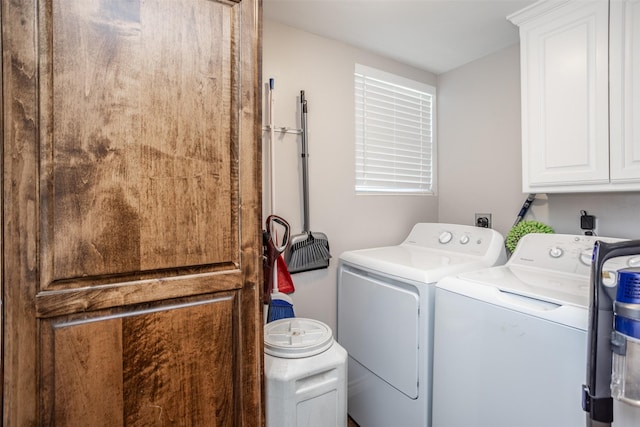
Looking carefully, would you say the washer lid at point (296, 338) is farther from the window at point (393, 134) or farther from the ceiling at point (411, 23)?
the ceiling at point (411, 23)

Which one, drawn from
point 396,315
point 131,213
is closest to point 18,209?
point 131,213

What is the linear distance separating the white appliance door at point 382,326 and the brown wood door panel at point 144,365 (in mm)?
867

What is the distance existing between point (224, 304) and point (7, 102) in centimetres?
72

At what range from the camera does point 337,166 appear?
6.68ft

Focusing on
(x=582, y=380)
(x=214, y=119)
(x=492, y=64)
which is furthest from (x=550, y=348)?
(x=492, y=64)

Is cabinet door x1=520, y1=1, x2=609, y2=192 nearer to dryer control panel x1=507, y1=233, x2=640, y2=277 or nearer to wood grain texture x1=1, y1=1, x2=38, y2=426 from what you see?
dryer control panel x1=507, y1=233, x2=640, y2=277

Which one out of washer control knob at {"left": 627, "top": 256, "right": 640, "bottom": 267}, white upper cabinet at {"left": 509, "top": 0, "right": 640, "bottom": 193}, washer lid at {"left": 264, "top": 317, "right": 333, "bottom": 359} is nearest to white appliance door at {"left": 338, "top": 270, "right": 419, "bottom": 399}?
washer lid at {"left": 264, "top": 317, "right": 333, "bottom": 359}

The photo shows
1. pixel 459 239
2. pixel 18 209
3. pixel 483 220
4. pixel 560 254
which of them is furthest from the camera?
pixel 483 220

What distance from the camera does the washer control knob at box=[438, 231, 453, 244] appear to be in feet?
6.60

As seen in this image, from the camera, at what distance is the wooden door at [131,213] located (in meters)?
0.71

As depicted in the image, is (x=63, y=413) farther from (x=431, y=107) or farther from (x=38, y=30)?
(x=431, y=107)

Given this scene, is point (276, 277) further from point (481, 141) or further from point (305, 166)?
point (481, 141)

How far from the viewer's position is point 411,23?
1.79 meters

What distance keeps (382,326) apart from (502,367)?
599 millimetres
